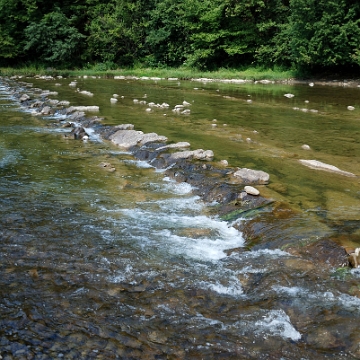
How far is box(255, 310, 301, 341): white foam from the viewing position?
313 centimetres

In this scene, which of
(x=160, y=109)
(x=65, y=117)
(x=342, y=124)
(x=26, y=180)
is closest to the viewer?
(x=26, y=180)

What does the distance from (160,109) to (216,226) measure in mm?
9309

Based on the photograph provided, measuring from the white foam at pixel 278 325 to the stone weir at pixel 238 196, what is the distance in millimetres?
→ 966

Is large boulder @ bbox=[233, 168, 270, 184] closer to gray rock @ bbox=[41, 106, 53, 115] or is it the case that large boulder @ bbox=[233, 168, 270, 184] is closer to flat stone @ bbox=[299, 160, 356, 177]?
flat stone @ bbox=[299, 160, 356, 177]

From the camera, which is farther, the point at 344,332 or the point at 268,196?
the point at 268,196

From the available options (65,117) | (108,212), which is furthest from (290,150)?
(65,117)

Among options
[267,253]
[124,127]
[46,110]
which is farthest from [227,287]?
[46,110]

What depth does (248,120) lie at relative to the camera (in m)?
11.8

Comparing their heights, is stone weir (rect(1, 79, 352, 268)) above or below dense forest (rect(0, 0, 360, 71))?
below

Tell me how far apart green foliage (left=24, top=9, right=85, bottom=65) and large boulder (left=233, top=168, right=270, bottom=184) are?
97.8ft

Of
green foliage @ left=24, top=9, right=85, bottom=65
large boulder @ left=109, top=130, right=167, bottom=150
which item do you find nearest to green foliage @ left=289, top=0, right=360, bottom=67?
large boulder @ left=109, top=130, right=167, bottom=150

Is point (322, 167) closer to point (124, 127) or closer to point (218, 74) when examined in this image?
point (124, 127)

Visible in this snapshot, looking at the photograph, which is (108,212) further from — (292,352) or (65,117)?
(65,117)

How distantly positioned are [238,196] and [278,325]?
267cm
